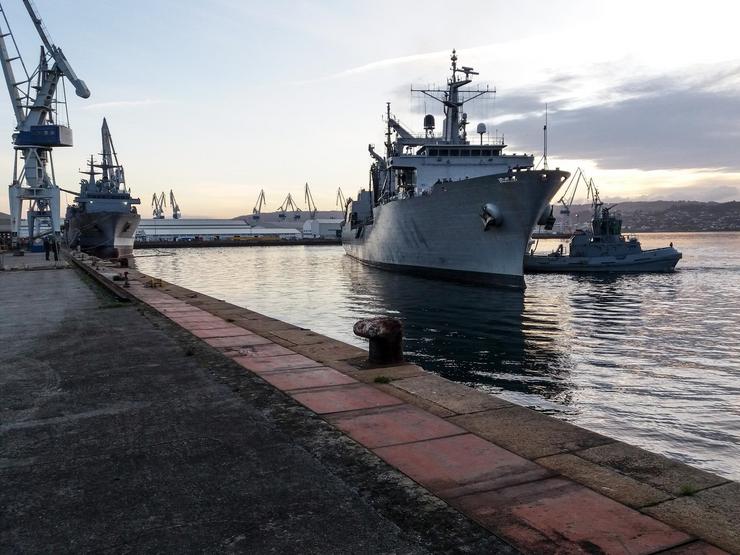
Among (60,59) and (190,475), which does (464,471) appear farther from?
(60,59)

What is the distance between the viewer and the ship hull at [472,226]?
26781 millimetres

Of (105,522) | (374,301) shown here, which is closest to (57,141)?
(374,301)

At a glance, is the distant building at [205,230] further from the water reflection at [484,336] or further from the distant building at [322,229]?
the water reflection at [484,336]

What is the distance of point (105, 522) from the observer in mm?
3395

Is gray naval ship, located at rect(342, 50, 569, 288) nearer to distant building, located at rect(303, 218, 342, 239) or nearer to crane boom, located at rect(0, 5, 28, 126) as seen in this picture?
crane boom, located at rect(0, 5, 28, 126)

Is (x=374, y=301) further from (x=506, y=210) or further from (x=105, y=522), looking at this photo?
(x=105, y=522)

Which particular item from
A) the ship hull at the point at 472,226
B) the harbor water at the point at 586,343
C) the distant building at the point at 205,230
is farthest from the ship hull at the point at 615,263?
the distant building at the point at 205,230

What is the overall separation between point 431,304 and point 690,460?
58.5ft

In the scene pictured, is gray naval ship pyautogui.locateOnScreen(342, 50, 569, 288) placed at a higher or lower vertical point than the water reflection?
higher

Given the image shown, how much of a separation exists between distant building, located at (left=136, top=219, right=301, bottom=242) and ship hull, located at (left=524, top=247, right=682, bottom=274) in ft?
432

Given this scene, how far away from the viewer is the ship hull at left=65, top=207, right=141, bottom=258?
71312mm

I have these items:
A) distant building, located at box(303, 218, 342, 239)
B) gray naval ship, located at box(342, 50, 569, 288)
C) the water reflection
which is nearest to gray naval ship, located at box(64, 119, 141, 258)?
gray naval ship, located at box(342, 50, 569, 288)

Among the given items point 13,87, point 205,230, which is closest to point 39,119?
point 13,87

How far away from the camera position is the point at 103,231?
236 feet
